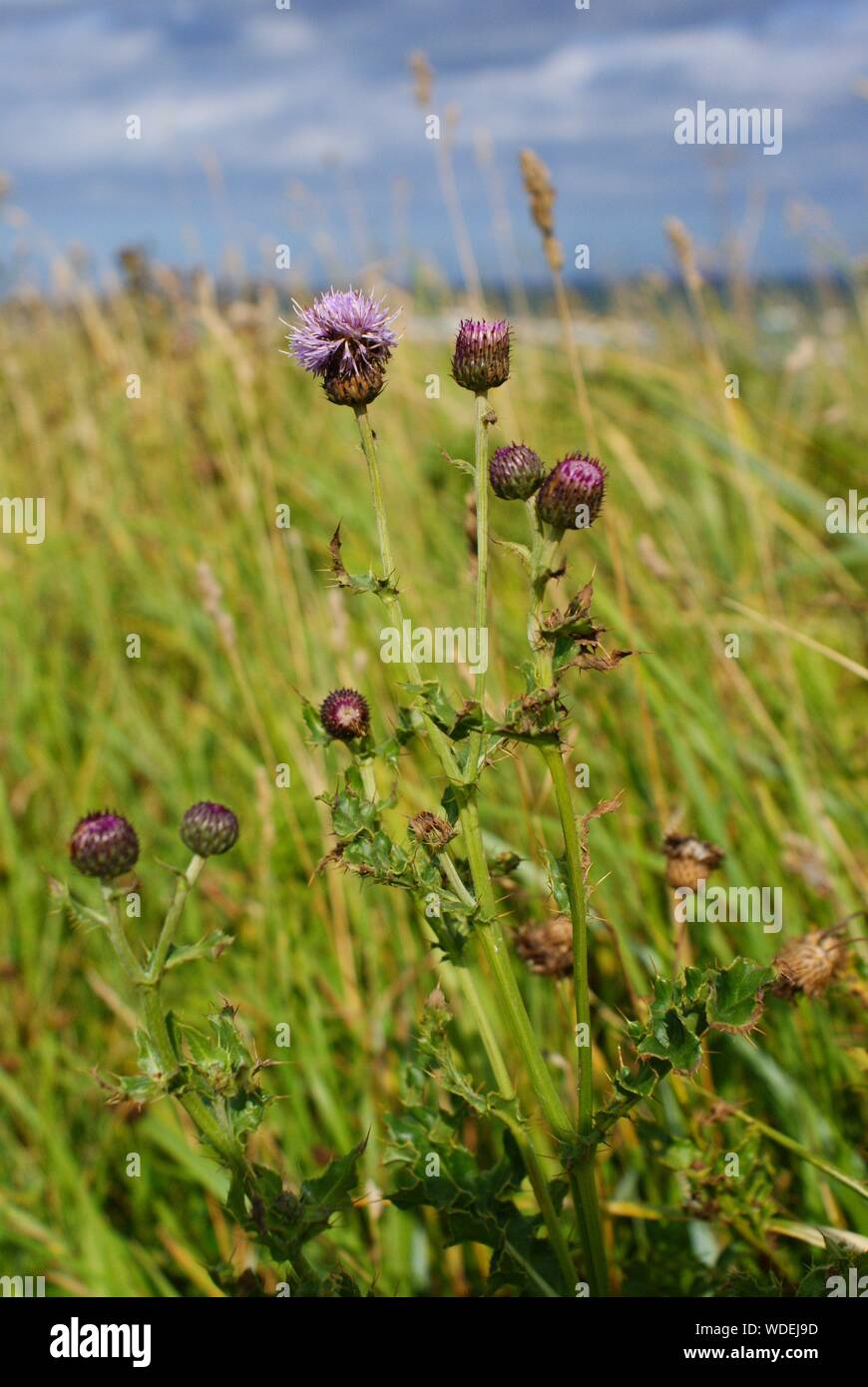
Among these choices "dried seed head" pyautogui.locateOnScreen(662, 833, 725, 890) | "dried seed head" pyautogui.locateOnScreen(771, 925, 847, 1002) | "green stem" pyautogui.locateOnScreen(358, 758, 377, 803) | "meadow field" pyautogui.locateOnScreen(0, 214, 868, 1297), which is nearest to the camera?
"green stem" pyautogui.locateOnScreen(358, 758, 377, 803)

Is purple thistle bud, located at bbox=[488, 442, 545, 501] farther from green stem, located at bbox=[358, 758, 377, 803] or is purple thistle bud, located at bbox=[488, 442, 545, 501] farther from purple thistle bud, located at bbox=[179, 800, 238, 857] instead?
purple thistle bud, located at bbox=[179, 800, 238, 857]

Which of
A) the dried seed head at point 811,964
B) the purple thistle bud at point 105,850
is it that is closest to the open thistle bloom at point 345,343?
the purple thistle bud at point 105,850

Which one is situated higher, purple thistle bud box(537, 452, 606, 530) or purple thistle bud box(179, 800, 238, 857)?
purple thistle bud box(537, 452, 606, 530)

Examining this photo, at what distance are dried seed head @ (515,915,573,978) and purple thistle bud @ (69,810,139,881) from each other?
616 millimetres

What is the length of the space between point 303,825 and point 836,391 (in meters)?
3.94

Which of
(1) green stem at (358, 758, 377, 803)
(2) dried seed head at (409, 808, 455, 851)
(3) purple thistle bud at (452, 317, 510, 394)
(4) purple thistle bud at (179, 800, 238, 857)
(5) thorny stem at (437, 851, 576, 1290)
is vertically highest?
(3) purple thistle bud at (452, 317, 510, 394)

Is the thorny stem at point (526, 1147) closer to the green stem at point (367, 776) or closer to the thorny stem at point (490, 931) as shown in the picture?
the thorny stem at point (490, 931)

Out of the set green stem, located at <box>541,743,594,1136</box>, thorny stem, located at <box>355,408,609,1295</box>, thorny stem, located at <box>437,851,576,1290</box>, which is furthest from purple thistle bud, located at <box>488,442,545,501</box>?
thorny stem, located at <box>437,851,576,1290</box>

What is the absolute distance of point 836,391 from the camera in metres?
5.64

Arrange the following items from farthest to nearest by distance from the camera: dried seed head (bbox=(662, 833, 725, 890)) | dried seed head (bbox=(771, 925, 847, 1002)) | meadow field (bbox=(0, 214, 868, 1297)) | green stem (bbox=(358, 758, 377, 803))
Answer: meadow field (bbox=(0, 214, 868, 1297)) < dried seed head (bbox=(662, 833, 725, 890)) < dried seed head (bbox=(771, 925, 847, 1002)) < green stem (bbox=(358, 758, 377, 803))

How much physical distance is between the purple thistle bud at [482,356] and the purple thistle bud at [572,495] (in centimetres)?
12

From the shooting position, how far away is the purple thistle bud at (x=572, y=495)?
48.0 inches

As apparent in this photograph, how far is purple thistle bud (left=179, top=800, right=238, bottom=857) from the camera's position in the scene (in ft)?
4.69
